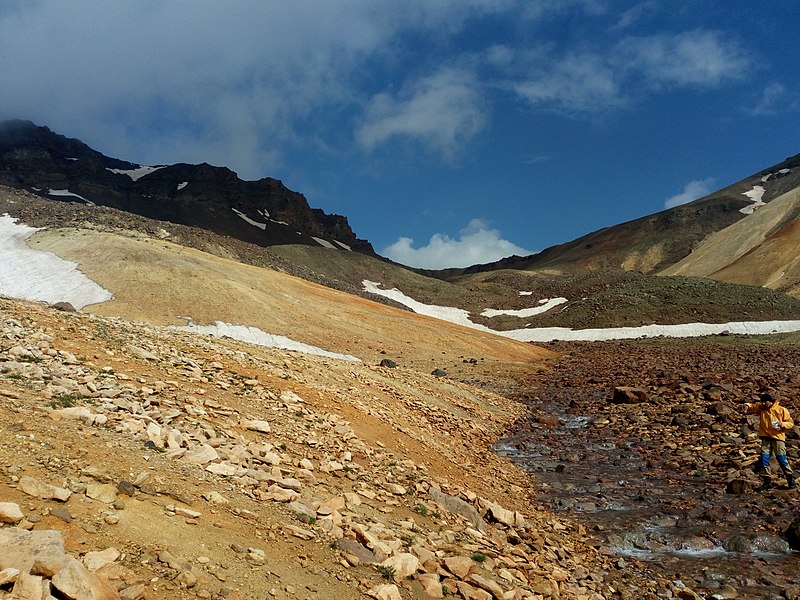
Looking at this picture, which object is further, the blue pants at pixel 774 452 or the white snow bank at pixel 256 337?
the white snow bank at pixel 256 337

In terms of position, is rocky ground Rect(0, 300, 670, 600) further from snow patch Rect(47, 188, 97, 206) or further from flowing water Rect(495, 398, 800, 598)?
snow patch Rect(47, 188, 97, 206)

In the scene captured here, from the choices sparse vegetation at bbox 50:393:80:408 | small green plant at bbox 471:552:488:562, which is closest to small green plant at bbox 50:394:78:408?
sparse vegetation at bbox 50:393:80:408

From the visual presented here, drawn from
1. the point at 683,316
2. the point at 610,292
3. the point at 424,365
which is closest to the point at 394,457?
the point at 424,365

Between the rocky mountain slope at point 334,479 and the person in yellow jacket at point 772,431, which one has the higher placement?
the person in yellow jacket at point 772,431

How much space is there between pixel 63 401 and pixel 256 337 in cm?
2475

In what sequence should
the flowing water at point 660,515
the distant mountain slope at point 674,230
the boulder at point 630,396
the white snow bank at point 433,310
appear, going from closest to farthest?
the flowing water at point 660,515, the boulder at point 630,396, the white snow bank at point 433,310, the distant mountain slope at point 674,230

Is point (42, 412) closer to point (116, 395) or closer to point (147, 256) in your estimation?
point (116, 395)

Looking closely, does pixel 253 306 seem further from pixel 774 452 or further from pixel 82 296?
pixel 774 452

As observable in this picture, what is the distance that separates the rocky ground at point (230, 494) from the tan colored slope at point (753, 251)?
9092 cm

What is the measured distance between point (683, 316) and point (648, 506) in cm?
6174

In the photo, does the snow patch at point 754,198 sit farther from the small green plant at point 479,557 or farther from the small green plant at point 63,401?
the small green plant at point 63,401

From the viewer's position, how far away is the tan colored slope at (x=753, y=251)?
8971cm

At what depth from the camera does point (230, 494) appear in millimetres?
7762

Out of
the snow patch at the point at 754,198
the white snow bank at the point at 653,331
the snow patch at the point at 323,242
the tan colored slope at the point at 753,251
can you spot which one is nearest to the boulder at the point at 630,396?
the white snow bank at the point at 653,331
